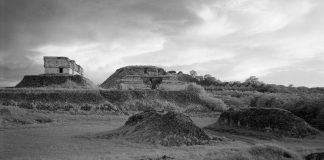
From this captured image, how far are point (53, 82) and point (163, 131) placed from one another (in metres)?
23.1

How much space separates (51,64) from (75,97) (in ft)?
28.8

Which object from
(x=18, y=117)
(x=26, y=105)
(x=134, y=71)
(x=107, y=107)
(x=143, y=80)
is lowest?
(x=18, y=117)

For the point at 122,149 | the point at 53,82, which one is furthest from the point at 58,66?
the point at 122,149

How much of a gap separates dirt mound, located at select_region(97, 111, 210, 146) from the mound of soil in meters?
4.59

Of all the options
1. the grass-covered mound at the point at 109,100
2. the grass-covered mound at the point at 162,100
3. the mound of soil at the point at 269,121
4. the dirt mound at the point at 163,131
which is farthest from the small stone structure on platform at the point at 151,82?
the dirt mound at the point at 163,131

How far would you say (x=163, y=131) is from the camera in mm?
14367

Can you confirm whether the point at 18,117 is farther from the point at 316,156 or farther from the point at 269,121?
the point at 316,156

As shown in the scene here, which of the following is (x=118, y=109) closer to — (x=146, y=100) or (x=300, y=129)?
(x=146, y=100)

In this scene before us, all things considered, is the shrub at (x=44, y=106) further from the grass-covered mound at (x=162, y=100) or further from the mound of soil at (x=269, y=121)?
the mound of soil at (x=269, y=121)

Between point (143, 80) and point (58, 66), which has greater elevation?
point (58, 66)

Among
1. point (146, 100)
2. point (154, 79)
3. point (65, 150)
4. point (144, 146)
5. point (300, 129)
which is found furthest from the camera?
point (154, 79)

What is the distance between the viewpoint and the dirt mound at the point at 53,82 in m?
33.7

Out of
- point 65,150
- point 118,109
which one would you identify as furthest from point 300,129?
point 118,109

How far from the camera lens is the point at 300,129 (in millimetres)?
15953
